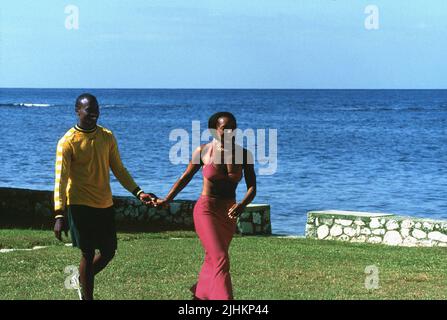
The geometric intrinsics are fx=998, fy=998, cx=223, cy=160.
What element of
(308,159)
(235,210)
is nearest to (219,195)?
(235,210)

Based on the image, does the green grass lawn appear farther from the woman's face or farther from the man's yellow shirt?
the woman's face

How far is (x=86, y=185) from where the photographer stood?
9.59 meters

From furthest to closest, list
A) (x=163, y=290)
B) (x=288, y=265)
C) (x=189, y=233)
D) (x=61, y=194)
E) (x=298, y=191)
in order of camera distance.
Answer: (x=298, y=191) < (x=189, y=233) < (x=288, y=265) < (x=163, y=290) < (x=61, y=194)

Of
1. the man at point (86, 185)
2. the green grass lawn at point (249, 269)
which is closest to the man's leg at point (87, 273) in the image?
the man at point (86, 185)

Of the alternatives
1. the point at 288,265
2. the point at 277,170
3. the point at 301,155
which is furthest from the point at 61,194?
the point at 301,155

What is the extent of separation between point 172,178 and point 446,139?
1855 inches

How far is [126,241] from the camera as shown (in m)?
18.3

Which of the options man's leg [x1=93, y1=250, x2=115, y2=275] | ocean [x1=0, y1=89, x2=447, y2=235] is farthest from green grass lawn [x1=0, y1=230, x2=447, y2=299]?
ocean [x1=0, y1=89, x2=447, y2=235]

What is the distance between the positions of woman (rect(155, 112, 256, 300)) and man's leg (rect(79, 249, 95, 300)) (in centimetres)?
106

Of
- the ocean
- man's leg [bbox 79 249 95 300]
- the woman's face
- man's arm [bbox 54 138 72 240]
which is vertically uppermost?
the ocean

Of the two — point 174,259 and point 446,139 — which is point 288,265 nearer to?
point 174,259

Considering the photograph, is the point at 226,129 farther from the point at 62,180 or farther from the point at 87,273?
the point at 87,273

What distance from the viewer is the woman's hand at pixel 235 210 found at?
9.51 metres

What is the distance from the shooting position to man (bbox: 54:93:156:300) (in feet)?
31.2
